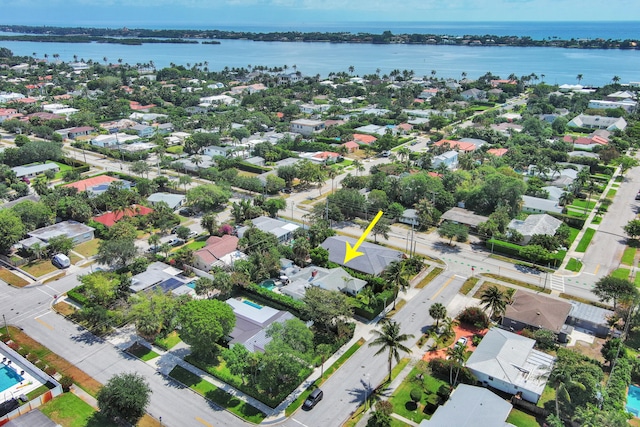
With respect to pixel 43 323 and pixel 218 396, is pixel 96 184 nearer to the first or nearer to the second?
pixel 43 323

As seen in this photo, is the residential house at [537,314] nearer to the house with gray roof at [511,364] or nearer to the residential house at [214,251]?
the house with gray roof at [511,364]

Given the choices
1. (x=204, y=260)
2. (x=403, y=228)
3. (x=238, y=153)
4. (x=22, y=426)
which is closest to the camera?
(x=22, y=426)

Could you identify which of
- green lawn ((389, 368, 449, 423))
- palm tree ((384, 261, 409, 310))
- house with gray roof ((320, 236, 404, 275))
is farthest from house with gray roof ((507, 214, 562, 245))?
green lawn ((389, 368, 449, 423))

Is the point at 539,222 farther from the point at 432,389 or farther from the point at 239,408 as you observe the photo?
the point at 239,408

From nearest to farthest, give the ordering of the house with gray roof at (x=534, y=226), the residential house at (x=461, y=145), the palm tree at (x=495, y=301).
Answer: the palm tree at (x=495, y=301) → the house with gray roof at (x=534, y=226) → the residential house at (x=461, y=145)

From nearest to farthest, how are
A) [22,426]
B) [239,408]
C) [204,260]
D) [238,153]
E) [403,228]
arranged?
[22,426] < [239,408] < [204,260] < [403,228] < [238,153]

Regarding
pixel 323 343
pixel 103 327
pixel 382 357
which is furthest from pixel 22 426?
pixel 382 357

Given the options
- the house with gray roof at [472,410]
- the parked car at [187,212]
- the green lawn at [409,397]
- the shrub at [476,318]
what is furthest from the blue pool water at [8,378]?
A: the shrub at [476,318]
